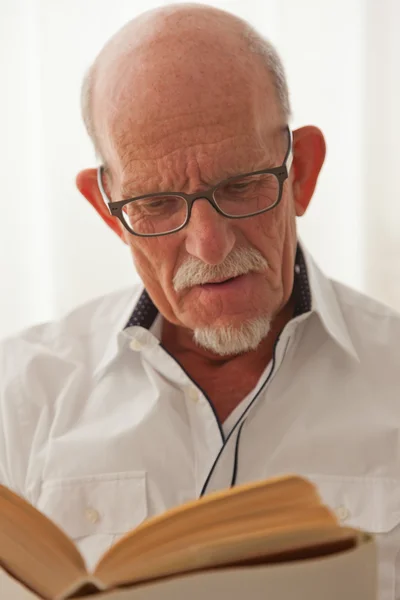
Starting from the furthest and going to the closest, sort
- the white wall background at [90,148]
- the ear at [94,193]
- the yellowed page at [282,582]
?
the white wall background at [90,148] < the ear at [94,193] < the yellowed page at [282,582]

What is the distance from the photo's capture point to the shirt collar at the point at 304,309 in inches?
50.1

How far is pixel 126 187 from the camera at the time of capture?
A: 117 cm

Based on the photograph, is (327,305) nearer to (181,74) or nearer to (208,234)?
(208,234)

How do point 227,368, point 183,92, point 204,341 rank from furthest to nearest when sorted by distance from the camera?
point 227,368 < point 204,341 < point 183,92

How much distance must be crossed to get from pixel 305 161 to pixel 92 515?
2.18 ft

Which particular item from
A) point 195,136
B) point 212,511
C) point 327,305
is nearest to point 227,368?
Result: point 327,305

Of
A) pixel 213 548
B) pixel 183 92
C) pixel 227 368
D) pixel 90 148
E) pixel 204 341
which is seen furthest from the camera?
pixel 90 148

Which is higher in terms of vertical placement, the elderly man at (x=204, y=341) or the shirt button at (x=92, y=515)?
the elderly man at (x=204, y=341)

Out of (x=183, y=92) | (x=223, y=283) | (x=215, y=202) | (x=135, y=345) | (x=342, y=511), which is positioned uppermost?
(x=183, y=92)

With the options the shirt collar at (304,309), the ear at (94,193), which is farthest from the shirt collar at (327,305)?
the ear at (94,193)

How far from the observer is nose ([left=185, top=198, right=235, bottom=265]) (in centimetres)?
110

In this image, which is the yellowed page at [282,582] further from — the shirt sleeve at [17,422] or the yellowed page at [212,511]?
the shirt sleeve at [17,422]

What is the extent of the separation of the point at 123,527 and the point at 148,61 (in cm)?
70

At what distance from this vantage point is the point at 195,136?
1104 mm
